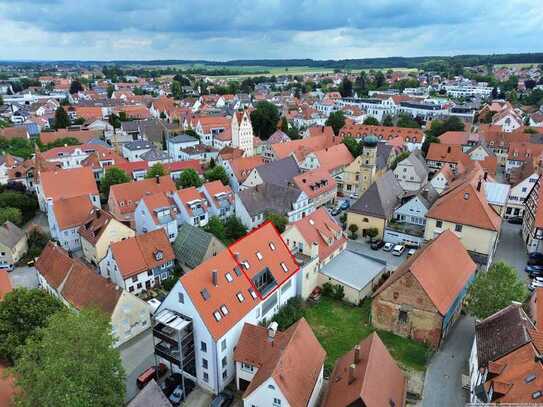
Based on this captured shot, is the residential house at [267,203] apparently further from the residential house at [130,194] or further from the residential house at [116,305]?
the residential house at [116,305]

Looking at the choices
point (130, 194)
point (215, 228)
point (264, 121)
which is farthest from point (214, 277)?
point (264, 121)

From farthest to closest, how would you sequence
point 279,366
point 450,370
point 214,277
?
1. point 450,370
2. point 214,277
3. point 279,366

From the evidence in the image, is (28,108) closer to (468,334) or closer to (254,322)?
(254,322)

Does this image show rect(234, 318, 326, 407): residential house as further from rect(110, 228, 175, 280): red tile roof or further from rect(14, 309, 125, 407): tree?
rect(110, 228, 175, 280): red tile roof

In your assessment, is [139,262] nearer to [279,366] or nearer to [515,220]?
[279,366]

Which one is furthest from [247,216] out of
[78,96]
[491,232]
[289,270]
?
[78,96]

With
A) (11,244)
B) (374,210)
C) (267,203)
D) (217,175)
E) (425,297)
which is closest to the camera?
(425,297)

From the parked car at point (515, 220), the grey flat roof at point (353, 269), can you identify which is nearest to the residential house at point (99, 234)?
the grey flat roof at point (353, 269)

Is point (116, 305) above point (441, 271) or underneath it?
underneath
